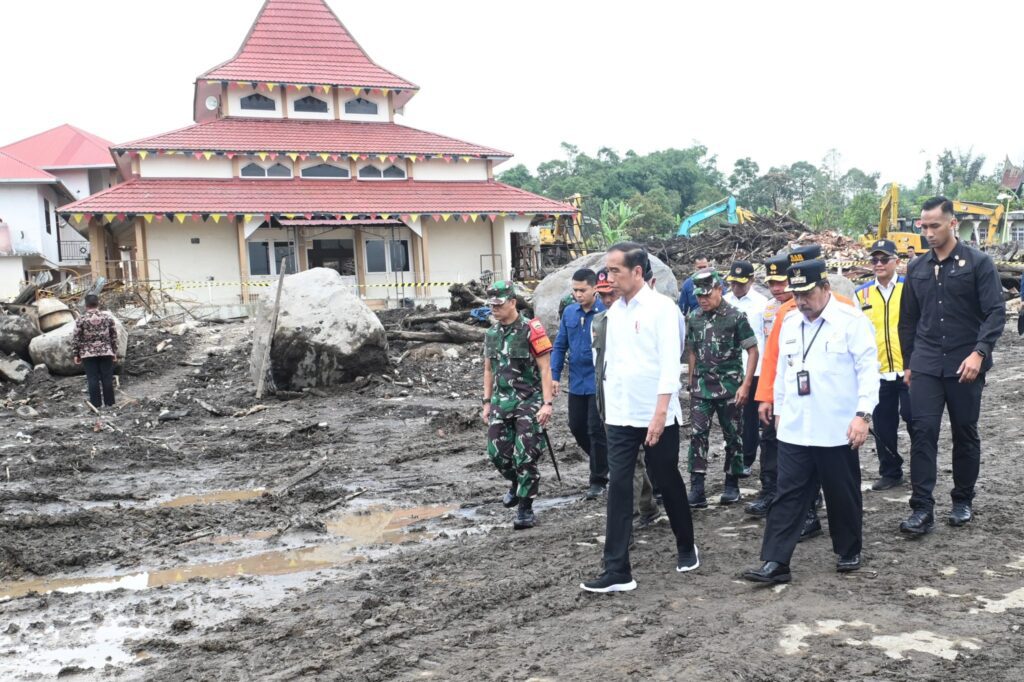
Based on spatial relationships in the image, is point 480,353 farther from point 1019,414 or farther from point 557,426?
point 1019,414

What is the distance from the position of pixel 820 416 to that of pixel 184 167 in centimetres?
2533

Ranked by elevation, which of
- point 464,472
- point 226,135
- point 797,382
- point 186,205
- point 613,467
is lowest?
point 464,472

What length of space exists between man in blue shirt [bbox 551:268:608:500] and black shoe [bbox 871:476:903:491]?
212 centimetres

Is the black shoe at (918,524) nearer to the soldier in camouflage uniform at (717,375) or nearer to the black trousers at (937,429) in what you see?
the black trousers at (937,429)

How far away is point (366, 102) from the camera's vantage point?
3002 cm

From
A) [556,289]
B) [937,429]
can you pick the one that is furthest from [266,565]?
[556,289]

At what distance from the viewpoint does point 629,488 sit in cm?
489

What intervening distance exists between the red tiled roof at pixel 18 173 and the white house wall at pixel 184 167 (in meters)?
11.4

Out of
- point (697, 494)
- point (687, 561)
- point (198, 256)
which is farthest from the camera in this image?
point (198, 256)

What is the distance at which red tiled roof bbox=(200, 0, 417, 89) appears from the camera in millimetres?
28641

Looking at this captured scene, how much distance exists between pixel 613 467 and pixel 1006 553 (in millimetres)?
2317

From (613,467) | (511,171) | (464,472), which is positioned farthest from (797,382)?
(511,171)

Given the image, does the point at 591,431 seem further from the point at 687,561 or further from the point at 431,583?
the point at 431,583

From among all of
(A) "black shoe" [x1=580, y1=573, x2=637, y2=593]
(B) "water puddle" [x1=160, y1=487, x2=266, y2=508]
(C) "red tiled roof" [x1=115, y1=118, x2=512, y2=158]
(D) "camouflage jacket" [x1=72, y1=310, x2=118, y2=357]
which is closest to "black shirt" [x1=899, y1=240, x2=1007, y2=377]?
(A) "black shoe" [x1=580, y1=573, x2=637, y2=593]
